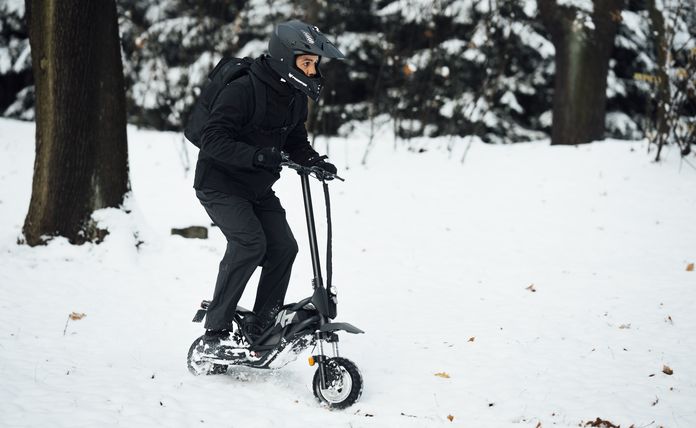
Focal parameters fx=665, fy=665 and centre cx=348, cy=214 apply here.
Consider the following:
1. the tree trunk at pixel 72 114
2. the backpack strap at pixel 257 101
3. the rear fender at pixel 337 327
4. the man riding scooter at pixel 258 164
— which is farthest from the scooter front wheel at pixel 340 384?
the tree trunk at pixel 72 114

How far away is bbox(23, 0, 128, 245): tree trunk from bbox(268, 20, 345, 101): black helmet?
3519 millimetres

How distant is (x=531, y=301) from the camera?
20.7 ft

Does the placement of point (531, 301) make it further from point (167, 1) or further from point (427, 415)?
point (167, 1)

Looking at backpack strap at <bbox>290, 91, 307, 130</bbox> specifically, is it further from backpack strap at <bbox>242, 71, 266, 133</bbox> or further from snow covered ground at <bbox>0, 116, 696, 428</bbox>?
snow covered ground at <bbox>0, 116, 696, 428</bbox>

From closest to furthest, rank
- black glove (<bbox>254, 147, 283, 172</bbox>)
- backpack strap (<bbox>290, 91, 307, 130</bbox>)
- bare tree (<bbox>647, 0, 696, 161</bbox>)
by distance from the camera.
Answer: black glove (<bbox>254, 147, 283, 172</bbox>) < backpack strap (<bbox>290, 91, 307, 130</bbox>) < bare tree (<bbox>647, 0, 696, 161</bbox>)

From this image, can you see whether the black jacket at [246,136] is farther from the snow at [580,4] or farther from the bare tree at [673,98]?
the snow at [580,4]

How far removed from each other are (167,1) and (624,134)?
42.7 ft

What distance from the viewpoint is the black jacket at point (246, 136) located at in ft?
13.0

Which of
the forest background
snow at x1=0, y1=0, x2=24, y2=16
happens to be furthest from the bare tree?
snow at x1=0, y1=0, x2=24, y2=16

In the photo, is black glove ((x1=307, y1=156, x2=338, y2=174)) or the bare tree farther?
the bare tree

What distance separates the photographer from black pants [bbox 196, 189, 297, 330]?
420 cm

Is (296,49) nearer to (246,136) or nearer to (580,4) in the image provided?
(246,136)

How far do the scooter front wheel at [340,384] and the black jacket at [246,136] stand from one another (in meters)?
1.23

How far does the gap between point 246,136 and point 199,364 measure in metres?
1.54
